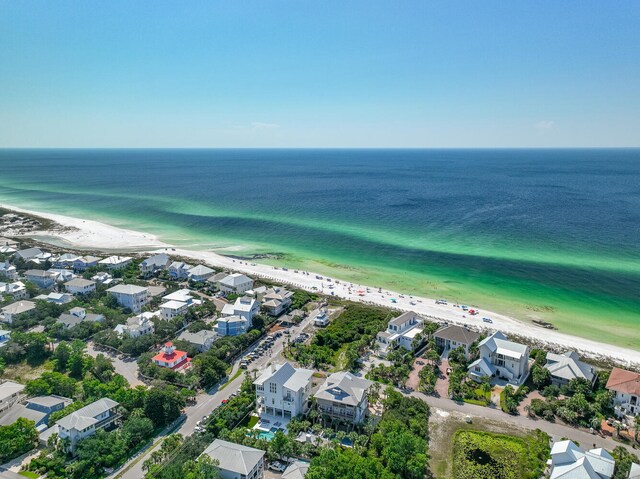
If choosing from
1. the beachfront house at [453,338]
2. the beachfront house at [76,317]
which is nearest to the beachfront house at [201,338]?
the beachfront house at [76,317]

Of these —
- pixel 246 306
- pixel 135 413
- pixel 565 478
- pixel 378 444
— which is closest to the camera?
pixel 565 478

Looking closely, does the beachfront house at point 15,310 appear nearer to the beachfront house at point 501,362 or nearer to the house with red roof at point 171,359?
the house with red roof at point 171,359

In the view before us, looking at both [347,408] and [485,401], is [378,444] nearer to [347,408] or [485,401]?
[347,408]

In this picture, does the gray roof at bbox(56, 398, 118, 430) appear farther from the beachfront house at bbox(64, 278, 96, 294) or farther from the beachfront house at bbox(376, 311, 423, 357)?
the beachfront house at bbox(64, 278, 96, 294)

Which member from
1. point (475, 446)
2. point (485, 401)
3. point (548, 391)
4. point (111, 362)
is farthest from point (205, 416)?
point (548, 391)

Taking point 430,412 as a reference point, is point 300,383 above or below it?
above

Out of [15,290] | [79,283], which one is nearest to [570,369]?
[79,283]

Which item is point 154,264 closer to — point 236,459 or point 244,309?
point 244,309
